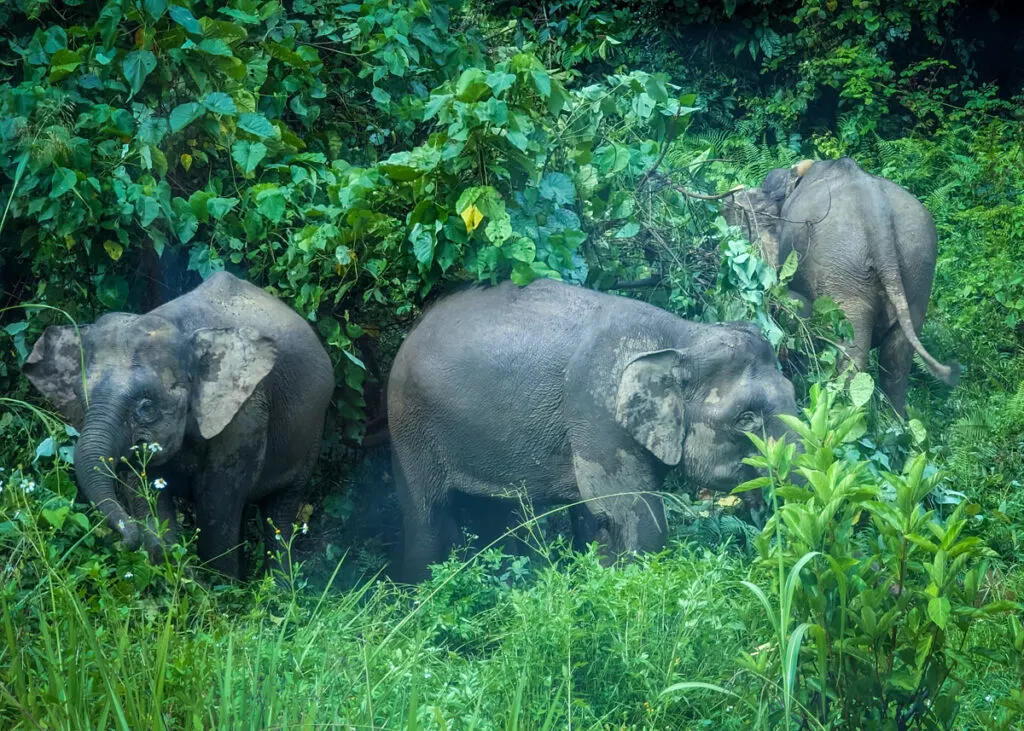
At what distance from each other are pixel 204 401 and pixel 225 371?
17 cm

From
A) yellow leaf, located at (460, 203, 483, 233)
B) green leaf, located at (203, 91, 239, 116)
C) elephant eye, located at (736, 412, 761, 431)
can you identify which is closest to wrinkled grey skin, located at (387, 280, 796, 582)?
elephant eye, located at (736, 412, 761, 431)

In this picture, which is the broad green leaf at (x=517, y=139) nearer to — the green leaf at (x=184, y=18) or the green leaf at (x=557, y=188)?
the green leaf at (x=557, y=188)

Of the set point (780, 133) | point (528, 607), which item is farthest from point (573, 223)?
point (780, 133)

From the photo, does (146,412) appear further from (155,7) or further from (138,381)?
(155,7)

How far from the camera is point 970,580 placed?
10.5 feet

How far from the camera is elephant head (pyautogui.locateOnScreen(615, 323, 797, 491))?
5.41 metres

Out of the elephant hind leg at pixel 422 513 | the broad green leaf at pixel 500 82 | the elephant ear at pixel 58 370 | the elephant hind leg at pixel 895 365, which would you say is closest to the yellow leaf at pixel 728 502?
the elephant hind leg at pixel 422 513

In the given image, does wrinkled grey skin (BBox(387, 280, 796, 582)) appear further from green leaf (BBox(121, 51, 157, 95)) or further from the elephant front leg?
green leaf (BBox(121, 51, 157, 95))

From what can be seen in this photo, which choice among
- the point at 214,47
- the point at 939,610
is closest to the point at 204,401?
the point at 214,47

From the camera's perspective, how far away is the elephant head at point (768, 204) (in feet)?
27.6

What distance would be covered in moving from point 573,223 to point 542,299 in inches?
24.9

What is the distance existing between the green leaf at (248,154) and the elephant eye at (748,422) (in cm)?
262

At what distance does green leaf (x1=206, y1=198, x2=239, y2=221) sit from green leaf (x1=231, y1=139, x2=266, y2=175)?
0.53 ft

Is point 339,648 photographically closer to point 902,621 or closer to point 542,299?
point 902,621
